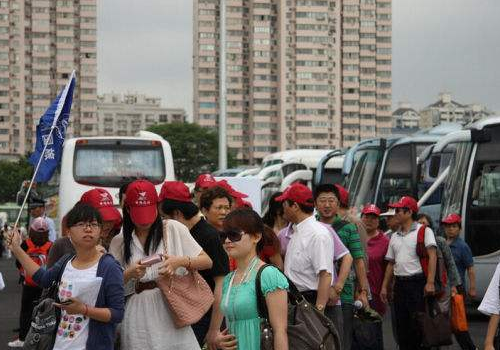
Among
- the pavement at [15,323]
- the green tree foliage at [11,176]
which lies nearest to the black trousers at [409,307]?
the pavement at [15,323]

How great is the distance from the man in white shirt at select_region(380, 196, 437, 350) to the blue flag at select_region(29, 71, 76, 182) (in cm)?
309

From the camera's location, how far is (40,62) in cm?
15050

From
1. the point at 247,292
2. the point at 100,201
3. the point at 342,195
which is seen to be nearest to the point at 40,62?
the point at 342,195

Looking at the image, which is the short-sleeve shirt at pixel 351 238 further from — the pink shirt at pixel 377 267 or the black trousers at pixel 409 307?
the pink shirt at pixel 377 267

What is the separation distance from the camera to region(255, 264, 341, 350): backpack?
626cm

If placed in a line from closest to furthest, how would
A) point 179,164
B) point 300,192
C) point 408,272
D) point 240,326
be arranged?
point 240,326 → point 300,192 → point 408,272 → point 179,164

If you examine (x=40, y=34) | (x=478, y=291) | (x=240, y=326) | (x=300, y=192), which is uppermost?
(x=40, y=34)

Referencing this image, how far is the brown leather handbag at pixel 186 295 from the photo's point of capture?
6.70 meters

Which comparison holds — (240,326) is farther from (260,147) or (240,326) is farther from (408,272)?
(260,147)

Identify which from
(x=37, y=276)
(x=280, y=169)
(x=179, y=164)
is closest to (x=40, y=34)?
(x=179, y=164)

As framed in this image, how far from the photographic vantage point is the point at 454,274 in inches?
478

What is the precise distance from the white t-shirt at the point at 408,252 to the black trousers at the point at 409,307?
0.24ft

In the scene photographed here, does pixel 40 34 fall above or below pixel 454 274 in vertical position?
above

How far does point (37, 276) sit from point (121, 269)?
1.51 ft
